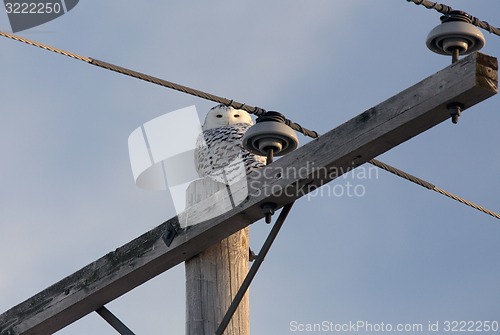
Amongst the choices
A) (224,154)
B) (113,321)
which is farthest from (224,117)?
(113,321)

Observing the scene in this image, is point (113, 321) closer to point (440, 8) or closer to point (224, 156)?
point (224, 156)

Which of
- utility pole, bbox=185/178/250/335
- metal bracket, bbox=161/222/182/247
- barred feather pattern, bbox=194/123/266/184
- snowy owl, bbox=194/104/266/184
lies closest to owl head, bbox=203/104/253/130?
snowy owl, bbox=194/104/266/184

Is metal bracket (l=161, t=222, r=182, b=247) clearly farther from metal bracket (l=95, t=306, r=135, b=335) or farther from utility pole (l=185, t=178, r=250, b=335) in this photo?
metal bracket (l=95, t=306, r=135, b=335)

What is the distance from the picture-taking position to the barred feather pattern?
495 cm

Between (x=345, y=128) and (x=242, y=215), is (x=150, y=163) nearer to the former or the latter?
(x=242, y=215)

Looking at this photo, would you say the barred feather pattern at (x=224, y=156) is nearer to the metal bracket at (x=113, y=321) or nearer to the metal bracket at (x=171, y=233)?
the metal bracket at (x=171, y=233)

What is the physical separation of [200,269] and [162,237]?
19cm

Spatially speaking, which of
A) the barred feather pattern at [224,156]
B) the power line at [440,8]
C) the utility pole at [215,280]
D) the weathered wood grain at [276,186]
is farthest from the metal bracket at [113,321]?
the power line at [440,8]

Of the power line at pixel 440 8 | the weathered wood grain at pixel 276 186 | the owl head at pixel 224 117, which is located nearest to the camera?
the weathered wood grain at pixel 276 186

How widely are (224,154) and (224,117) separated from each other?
704 millimetres

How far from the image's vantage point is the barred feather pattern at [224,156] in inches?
195

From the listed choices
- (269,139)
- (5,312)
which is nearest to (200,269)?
(269,139)

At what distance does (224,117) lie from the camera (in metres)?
5.86

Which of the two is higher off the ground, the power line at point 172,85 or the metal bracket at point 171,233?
the power line at point 172,85
